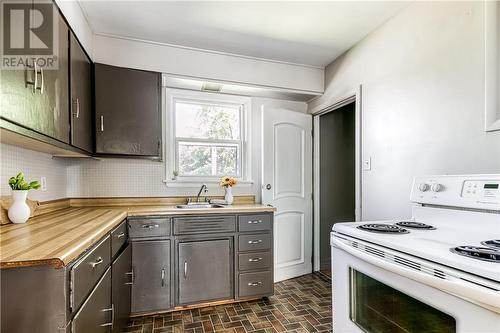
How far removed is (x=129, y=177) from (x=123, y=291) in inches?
47.6

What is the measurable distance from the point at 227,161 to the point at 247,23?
151 cm

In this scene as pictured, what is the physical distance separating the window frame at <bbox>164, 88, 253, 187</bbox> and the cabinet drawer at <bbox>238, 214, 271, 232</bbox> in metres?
0.67

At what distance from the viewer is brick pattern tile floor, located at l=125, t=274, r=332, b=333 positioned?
2098mm

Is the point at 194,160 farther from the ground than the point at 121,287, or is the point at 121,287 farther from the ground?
the point at 194,160

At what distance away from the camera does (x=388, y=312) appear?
112cm

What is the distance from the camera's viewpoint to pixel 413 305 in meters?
1.00

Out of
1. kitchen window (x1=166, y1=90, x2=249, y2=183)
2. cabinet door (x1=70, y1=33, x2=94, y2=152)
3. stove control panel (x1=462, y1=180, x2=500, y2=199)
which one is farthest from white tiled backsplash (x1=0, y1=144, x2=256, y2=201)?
stove control panel (x1=462, y1=180, x2=500, y2=199)

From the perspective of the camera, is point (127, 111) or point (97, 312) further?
point (127, 111)

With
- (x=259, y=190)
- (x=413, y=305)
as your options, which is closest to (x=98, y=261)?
(x=413, y=305)

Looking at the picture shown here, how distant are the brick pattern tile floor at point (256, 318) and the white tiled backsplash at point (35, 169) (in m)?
1.25

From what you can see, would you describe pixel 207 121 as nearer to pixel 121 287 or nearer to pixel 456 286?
pixel 121 287

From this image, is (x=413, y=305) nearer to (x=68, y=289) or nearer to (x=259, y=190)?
(x=68, y=289)

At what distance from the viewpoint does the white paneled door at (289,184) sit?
3.07 metres

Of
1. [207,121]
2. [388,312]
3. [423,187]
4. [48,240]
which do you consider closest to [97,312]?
[48,240]
